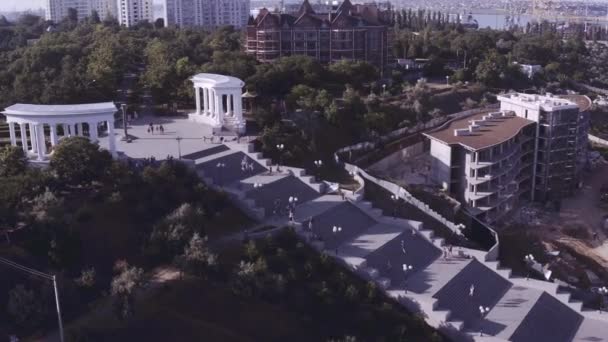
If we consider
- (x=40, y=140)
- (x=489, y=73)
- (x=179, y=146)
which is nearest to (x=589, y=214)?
(x=489, y=73)

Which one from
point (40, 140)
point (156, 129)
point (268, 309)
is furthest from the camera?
point (156, 129)

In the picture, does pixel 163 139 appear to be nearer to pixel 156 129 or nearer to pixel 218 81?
pixel 156 129

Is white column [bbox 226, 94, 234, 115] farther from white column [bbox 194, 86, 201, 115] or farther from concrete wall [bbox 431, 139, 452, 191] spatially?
concrete wall [bbox 431, 139, 452, 191]

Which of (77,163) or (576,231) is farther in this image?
(576,231)

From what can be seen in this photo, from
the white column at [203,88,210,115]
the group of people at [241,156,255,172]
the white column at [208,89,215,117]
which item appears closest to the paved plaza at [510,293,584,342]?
the group of people at [241,156,255,172]

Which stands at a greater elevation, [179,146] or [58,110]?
[58,110]

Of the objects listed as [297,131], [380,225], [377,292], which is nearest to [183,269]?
[377,292]

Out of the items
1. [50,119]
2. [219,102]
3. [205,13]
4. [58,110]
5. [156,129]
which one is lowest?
[156,129]

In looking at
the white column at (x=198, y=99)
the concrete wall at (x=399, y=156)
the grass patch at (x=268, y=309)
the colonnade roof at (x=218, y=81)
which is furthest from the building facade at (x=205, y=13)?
the grass patch at (x=268, y=309)
